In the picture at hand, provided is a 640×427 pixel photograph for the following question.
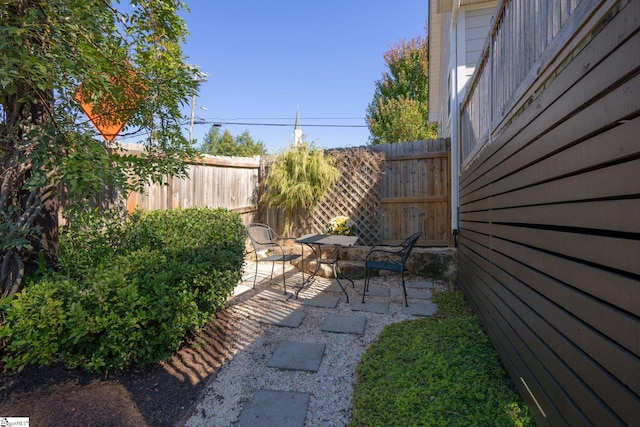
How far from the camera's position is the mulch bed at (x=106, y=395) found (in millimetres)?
1571

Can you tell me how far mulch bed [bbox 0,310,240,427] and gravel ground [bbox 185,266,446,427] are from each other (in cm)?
13

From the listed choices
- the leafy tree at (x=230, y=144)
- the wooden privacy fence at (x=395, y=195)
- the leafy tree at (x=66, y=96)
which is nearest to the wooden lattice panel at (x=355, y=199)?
the wooden privacy fence at (x=395, y=195)

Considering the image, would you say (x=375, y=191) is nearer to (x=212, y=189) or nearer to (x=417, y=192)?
(x=417, y=192)

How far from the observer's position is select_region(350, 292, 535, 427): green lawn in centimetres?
155

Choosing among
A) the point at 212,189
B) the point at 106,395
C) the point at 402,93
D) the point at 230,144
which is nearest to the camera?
the point at 106,395

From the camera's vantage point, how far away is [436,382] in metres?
1.81

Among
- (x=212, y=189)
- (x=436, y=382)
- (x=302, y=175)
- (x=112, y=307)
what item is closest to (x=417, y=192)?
(x=302, y=175)

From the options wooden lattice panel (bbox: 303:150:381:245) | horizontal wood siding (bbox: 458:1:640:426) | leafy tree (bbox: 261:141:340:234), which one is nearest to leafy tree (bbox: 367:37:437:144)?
wooden lattice panel (bbox: 303:150:381:245)

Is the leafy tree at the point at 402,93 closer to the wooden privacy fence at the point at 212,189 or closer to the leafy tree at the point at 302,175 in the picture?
the leafy tree at the point at 302,175

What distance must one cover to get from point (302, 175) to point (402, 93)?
36.2 feet

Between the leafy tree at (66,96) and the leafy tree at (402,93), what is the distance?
34.9ft

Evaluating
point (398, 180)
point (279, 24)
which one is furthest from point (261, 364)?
point (279, 24)

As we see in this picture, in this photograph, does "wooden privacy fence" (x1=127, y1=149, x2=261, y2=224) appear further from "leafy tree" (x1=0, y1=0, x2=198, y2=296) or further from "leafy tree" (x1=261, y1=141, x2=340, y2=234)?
"leafy tree" (x1=0, y1=0, x2=198, y2=296)

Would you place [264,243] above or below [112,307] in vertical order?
above
